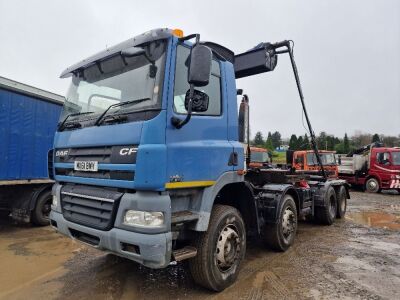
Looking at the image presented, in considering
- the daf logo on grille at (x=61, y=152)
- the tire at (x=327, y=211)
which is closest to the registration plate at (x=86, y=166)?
the daf logo on grille at (x=61, y=152)

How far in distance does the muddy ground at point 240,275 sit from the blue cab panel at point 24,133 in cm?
142

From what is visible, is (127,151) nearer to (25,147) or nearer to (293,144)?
(25,147)

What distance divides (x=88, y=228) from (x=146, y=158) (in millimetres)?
1063

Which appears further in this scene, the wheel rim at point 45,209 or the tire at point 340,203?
the tire at point 340,203

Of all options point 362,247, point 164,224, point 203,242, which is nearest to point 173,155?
point 164,224

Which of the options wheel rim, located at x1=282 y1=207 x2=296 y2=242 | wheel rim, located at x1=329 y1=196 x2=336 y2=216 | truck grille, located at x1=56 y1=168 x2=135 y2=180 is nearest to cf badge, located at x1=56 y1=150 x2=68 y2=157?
truck grille, located at x1=56 y1=168 x2=135 y2=180

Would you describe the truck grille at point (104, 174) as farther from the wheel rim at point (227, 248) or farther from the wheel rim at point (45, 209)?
the wheel rim at point (45, 209)

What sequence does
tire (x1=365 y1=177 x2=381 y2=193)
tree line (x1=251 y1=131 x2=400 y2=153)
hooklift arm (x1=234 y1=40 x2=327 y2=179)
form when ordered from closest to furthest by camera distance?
1. hooklift arm (x1=234 y1=40 x2=327 y2=179)
2. tire (x1=365 y1=177 x2=381 y2=193)
3. tree line (x1=251 y1=131 x2=400 y2=153)

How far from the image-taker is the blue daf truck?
2.97m

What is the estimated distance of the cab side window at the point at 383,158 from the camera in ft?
51.4

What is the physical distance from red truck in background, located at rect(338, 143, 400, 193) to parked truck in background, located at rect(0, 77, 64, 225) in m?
15.0

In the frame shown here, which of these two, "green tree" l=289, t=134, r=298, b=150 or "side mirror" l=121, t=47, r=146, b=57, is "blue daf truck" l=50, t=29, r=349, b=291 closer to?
"side mirror" l=121, t=47, r=146, b=57

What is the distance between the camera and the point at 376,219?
8.75 metres

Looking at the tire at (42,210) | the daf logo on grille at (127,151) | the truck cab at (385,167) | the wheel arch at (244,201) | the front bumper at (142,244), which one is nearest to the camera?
the front bumper at (142,244)
